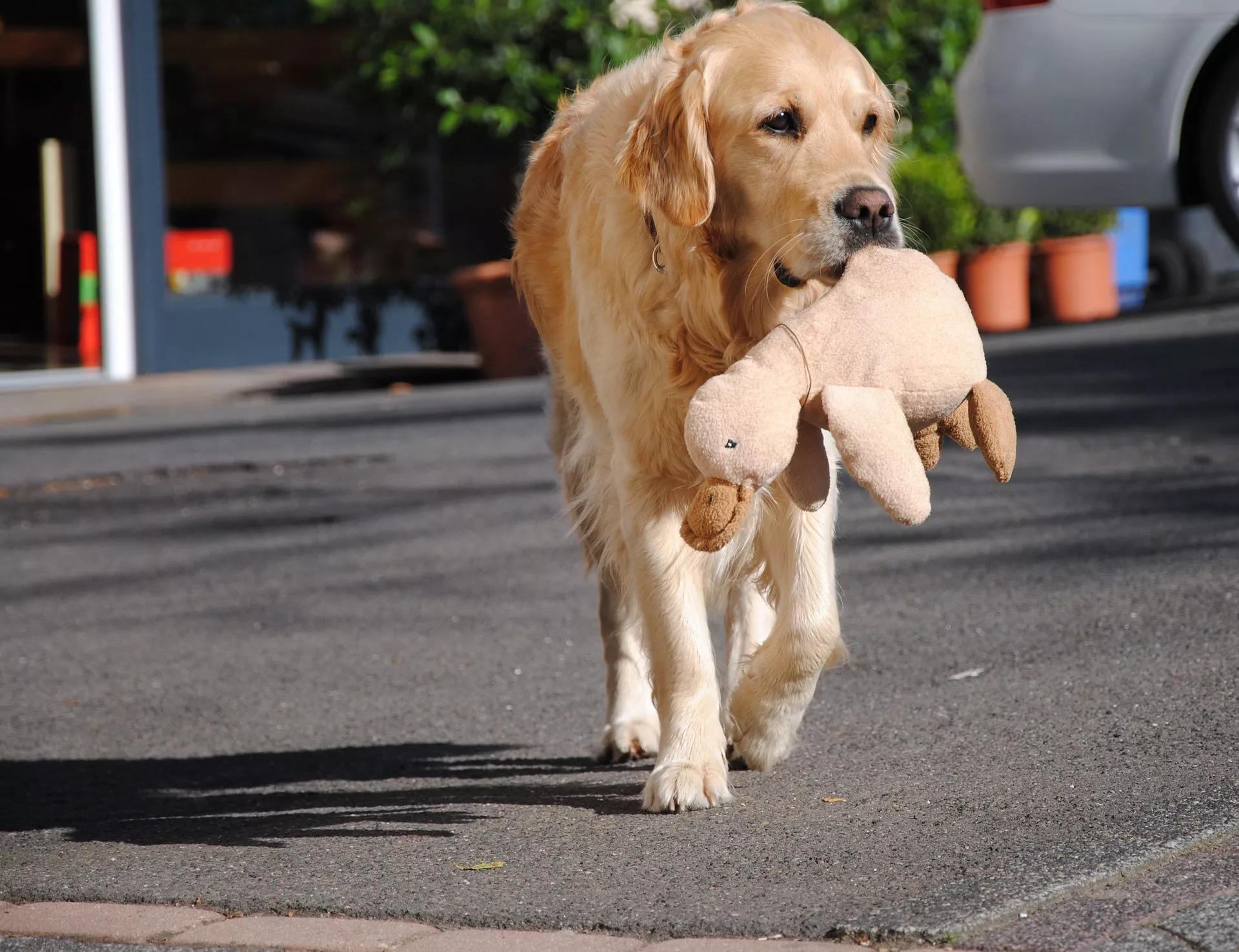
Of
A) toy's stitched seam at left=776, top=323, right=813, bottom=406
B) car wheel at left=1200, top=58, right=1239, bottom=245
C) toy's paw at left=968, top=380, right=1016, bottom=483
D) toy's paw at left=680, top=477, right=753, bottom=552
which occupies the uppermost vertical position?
car wheel at left=1200, top=58, right=1239, bottom=245

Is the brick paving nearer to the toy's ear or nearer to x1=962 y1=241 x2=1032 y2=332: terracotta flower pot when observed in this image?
the toy's ear

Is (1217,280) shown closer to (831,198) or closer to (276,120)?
(276,120)

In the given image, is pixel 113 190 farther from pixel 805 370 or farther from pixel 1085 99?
pixel 805 370

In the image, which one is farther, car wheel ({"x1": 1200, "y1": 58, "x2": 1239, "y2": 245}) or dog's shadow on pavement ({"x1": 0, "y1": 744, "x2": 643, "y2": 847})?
car wheel ({"x1": 1200, "y1": 58, "x2": 1239, "y2": 245})

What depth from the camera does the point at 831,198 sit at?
3.08 metres

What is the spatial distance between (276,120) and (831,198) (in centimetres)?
1109

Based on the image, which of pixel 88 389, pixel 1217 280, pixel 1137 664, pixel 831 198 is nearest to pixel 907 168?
pixel 1217 280

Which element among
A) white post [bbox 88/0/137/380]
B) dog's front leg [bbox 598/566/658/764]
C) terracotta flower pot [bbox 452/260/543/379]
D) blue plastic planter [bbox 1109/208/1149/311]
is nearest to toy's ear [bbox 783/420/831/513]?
dog's front leg [bbox 598/566/658/764]

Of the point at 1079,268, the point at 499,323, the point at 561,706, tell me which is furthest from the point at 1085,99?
the point at 561,706

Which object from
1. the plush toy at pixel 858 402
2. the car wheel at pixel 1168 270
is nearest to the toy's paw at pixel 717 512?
the plush toy at pixel 858 402

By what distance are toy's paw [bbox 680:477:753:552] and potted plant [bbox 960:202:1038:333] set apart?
9.39m

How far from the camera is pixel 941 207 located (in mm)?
11859

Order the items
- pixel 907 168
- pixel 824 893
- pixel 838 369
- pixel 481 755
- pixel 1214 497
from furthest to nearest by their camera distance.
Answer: pixel 907 168, pixel 1214 497, pixel 481 755, pixel 838 369, pixel 824 893

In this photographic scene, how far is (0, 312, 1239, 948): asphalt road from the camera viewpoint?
2.84 m
